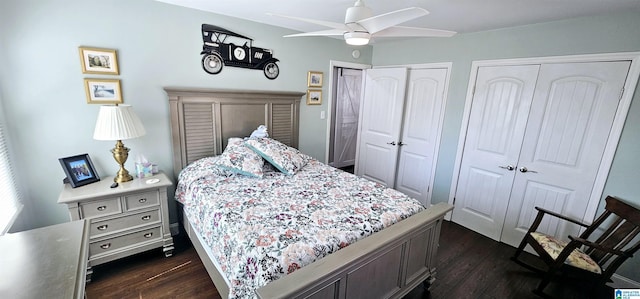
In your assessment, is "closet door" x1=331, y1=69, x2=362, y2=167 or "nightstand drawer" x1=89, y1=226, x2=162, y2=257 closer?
"nightstand drawer" x1=89, y1=226, x2=162, y2=257

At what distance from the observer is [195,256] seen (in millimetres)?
2359

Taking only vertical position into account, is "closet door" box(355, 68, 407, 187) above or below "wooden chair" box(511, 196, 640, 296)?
above

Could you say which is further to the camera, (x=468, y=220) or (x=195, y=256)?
(x=468, y=220)

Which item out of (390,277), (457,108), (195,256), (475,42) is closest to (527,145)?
(457,108)

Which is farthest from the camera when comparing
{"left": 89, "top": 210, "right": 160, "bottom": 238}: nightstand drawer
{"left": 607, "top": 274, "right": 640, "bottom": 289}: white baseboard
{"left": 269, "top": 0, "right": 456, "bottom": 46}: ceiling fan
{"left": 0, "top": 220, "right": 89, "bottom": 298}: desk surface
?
{"left": 607, "top": 274, "right": 640, "bottom": 289}: white baseboard

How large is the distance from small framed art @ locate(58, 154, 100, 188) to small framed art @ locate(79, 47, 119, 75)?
2.26ft

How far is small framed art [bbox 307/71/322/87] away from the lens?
3.36m

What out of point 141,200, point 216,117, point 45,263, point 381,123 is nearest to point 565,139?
point 381,123

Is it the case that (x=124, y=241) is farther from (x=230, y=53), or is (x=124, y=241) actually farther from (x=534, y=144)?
(x=534, y=144)

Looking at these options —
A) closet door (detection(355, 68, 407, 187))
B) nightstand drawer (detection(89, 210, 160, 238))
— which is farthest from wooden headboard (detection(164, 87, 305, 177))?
closet door (detection(355, 68, 407, 187))

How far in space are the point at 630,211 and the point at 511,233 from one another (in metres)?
1.00

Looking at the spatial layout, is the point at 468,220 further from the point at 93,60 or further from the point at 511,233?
the point at 93,60

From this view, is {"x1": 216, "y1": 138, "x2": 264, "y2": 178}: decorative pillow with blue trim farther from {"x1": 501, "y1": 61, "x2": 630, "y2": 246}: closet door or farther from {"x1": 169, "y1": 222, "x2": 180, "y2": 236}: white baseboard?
{"x1": 501, "y1": 61, "x2": 630, "y2": 246}: closet door

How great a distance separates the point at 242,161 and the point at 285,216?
3.00ft
